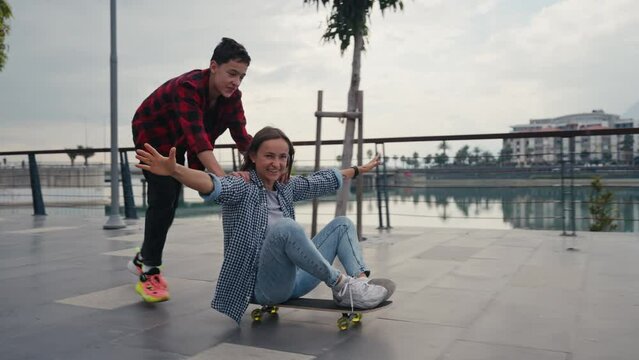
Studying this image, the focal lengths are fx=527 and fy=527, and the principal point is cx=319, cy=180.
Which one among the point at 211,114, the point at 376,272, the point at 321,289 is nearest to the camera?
the point at 211,114

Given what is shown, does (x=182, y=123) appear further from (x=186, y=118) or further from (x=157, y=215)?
(x=157, y=215)

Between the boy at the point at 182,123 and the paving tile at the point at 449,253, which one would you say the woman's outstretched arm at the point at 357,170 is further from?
the paving tile at the point at 449,253

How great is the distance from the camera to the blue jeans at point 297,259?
1961 mm

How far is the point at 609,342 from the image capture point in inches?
77.3

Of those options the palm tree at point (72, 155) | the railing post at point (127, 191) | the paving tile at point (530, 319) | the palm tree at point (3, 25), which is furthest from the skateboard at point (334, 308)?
the palm tree at point (3, 25)

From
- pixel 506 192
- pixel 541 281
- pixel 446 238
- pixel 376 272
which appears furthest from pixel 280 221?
pixel 506 192

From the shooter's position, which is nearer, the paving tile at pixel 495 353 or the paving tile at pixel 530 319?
the paving tile at pixel 495 353

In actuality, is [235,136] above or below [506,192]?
above

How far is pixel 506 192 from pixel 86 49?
21.5ft

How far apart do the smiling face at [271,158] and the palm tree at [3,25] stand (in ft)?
31.3

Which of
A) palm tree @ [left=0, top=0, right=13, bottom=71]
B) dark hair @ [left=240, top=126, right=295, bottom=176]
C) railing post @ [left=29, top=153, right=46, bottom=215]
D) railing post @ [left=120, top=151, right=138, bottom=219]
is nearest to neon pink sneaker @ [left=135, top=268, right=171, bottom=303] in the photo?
dark hair @ [left=240, top=126, right=295, bottom=176]

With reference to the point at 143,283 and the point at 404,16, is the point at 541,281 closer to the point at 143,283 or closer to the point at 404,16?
the point at 143,283

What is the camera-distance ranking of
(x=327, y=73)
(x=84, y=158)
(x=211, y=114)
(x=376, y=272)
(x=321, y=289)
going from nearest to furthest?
(x=211, y=114), (x=321, y=289), (x=376, y=272), (x=327, y=73), (x=84, y=158)

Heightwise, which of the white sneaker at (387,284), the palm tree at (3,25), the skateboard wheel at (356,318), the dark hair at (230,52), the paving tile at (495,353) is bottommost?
the paving tile at (495,353)
